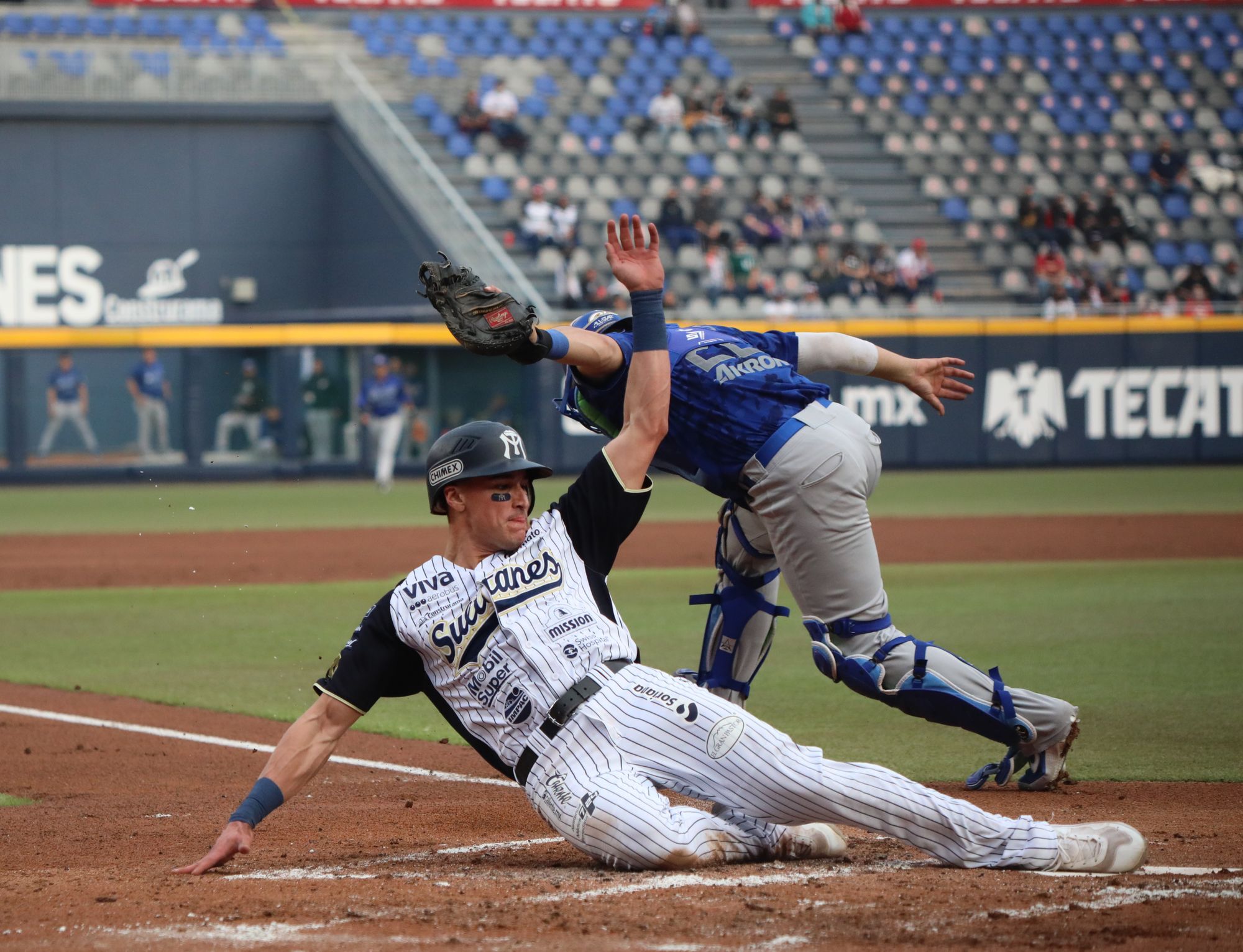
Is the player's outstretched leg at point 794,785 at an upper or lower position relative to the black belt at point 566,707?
lower

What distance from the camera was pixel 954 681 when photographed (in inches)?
181

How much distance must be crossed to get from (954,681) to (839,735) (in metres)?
1.60

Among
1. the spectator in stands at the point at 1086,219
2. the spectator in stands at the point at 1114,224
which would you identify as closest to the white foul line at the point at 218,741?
the spectator in stands at the point at 1086,219

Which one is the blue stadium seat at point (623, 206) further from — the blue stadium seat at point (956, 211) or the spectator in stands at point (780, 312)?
the blue stadium seat at point (956, 211)

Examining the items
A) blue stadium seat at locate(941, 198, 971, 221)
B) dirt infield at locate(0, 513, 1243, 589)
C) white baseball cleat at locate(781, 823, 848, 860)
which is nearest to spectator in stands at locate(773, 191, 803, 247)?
blue stadium seat at locate(941, 198, 971, 221)

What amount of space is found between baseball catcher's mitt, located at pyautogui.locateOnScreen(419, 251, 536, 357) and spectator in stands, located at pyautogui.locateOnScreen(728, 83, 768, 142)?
22.0m

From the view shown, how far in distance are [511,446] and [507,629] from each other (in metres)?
0.48

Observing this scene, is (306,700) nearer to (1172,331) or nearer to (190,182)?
(1172,331)

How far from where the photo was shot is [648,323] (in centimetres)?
417

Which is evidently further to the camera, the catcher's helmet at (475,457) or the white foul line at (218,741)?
the white foul line at (218,741)

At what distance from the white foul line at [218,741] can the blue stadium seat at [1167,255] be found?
2062cm

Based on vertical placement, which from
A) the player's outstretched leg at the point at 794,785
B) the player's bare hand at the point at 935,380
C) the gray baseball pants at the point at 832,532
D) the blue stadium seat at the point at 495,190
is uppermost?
the blue stadium seat at the point at 495,190

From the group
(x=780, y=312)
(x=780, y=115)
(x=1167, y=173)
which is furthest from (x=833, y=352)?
(x=1167, y=173)

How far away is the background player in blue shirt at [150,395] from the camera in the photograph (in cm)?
2125
